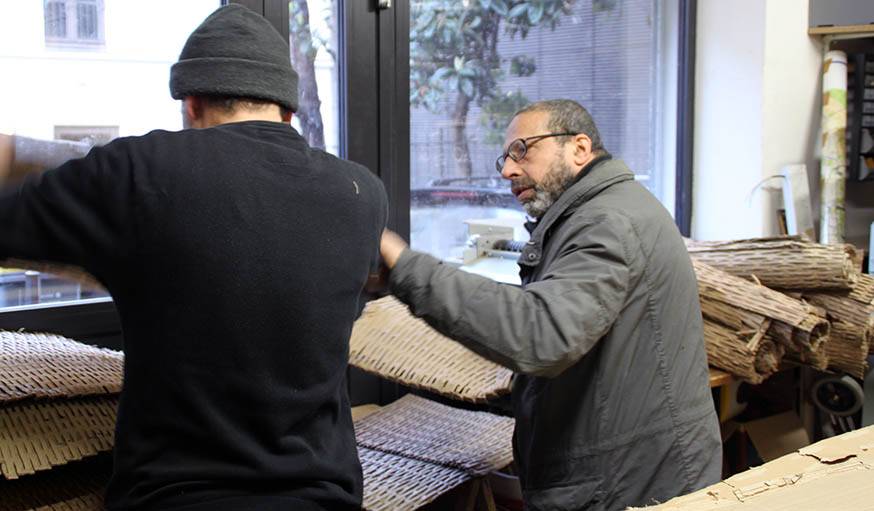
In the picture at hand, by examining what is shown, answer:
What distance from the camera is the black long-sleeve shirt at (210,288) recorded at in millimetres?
1514

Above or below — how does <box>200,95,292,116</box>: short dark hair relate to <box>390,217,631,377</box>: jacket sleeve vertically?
above

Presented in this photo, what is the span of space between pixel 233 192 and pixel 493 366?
143 cm

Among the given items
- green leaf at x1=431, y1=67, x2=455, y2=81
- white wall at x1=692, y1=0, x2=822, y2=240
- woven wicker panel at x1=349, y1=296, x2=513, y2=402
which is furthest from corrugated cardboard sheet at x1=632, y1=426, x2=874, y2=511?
white wall at x1=692, y1=0, x2=822, y2=240

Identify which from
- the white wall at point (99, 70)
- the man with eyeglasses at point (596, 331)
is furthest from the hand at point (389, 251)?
the white wall at point (99, 70)

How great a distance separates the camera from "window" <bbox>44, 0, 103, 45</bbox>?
275 centimetres

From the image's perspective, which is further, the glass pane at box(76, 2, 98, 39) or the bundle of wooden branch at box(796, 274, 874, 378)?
the bundle of wooden branch at box(796, 274, 874, 378)

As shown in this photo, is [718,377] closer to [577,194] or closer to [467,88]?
[577,194]

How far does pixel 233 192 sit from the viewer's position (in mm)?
1543

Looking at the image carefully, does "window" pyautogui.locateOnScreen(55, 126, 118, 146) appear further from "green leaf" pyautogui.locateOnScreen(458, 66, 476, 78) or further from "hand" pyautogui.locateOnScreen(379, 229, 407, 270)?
"green leaf" pyautogui.locateOnScreen(458, 66, 476, 78)

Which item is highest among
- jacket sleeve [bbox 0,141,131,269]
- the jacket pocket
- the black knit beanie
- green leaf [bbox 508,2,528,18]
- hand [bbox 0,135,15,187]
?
green leaf [bbox 508,2,528,18]

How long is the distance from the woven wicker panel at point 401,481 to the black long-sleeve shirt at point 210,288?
2.54 feet

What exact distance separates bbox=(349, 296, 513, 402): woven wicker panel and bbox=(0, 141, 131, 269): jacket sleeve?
1271mm

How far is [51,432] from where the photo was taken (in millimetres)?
1827

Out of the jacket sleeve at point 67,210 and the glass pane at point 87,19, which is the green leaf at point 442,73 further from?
the jacket sleeve at point 67,210
